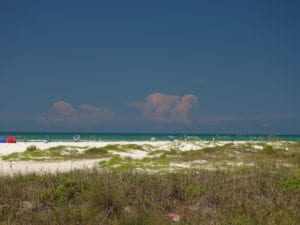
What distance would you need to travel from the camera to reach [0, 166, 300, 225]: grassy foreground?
8992mm

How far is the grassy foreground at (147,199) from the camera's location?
899 centimetres

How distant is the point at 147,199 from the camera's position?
412 inches

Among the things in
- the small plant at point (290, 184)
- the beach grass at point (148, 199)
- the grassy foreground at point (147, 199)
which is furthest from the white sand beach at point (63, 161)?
the small plant at point (290, 184)

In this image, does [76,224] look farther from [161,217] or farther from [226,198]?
[226,198]

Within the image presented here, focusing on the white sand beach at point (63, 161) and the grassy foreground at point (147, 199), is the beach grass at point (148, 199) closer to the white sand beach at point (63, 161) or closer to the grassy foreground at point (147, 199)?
the grassy foreground at point (147, 199)

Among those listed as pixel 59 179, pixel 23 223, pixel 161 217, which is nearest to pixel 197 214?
pixel 161 217

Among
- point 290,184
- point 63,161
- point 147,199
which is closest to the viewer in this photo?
point 147,199

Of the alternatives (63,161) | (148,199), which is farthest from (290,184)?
(63,161)

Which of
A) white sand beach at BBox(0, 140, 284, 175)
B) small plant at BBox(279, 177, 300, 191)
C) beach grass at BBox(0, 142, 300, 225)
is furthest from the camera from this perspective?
white sand beach at BBox(0, 140, 284, 175)

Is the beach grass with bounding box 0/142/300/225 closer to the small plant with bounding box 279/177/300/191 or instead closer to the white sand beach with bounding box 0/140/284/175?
the small plant with bounding box 279/177/300/191

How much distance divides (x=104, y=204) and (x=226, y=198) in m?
3.23

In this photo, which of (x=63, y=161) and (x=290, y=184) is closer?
(x=290, y=184)

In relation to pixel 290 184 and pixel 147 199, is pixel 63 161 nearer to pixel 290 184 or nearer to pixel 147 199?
pixel 290 184

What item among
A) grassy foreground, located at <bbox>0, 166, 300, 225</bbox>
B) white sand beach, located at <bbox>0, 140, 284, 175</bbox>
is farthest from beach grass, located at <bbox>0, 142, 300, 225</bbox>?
white sand beach, located at <bbox>0, 140, 284, 175</bbox>
